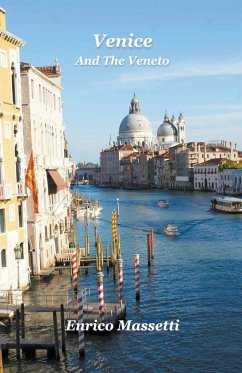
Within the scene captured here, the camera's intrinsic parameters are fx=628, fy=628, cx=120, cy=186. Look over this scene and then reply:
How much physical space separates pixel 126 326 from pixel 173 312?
1650mm

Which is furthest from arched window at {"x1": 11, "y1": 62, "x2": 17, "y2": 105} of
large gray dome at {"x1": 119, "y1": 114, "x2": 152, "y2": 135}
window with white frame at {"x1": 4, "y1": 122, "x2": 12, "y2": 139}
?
large gray dome at {"x1": 119, "y1": 114, "x2": 152, "y2": 135}

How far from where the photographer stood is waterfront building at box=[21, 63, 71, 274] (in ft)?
57.3

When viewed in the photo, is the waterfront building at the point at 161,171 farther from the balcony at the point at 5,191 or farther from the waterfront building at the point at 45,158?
the balcony at the point at 5,191

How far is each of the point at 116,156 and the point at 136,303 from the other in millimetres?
106188

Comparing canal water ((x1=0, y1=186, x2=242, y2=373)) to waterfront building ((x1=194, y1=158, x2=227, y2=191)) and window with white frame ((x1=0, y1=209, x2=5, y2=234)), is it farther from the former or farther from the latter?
waterfront building ((x1=194, y1=158, x2=227, y2=191))

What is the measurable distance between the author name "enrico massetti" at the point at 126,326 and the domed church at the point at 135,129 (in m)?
118

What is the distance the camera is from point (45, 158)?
63.7ft

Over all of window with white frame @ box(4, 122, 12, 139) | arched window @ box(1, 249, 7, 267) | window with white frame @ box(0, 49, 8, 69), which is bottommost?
arched window @ box(1, 249, 7, 267)

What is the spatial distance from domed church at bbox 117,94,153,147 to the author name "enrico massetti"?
118 m

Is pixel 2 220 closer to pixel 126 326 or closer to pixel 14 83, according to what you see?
pixel 14 83

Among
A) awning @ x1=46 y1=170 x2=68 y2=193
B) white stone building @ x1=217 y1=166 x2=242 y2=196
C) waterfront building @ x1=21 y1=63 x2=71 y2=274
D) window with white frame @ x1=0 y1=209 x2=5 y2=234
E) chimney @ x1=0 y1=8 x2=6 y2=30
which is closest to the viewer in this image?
window with white frame @ x1=0 y1=209 x2=5 y2=234

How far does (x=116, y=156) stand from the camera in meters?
122

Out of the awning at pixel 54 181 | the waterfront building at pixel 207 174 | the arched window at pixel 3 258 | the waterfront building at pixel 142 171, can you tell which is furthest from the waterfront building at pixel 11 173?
the waterfront building at pixel 142 171

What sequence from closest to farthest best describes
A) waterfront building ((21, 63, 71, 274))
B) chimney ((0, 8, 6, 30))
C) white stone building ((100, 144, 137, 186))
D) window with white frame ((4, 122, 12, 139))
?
chimney ((0, 8, 6, 30)), window with white frame ((4, 122, 12, 139)), waterfront building ((21, 63, 71, 274)), white stone building ((100, 144, 137, 186))
